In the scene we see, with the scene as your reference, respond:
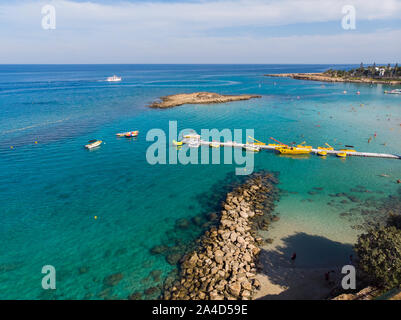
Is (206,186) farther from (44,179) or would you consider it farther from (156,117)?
(156,117)

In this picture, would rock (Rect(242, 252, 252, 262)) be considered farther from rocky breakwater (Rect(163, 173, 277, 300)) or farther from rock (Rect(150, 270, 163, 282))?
rock (Rect(150, 270, 163, 282))

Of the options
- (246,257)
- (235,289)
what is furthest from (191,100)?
(235,289)

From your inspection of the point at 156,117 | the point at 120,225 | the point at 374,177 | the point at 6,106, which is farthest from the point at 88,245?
the point at 6,106

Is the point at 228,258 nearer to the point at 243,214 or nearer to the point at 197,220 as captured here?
the point at 243,214

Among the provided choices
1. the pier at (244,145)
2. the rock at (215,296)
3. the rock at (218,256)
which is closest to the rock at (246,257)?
the rock at (218,256)

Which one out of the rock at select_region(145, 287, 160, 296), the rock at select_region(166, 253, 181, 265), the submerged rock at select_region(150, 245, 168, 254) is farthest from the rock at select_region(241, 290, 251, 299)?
the submerged rock at select_region(150, 245, 168, 254)
